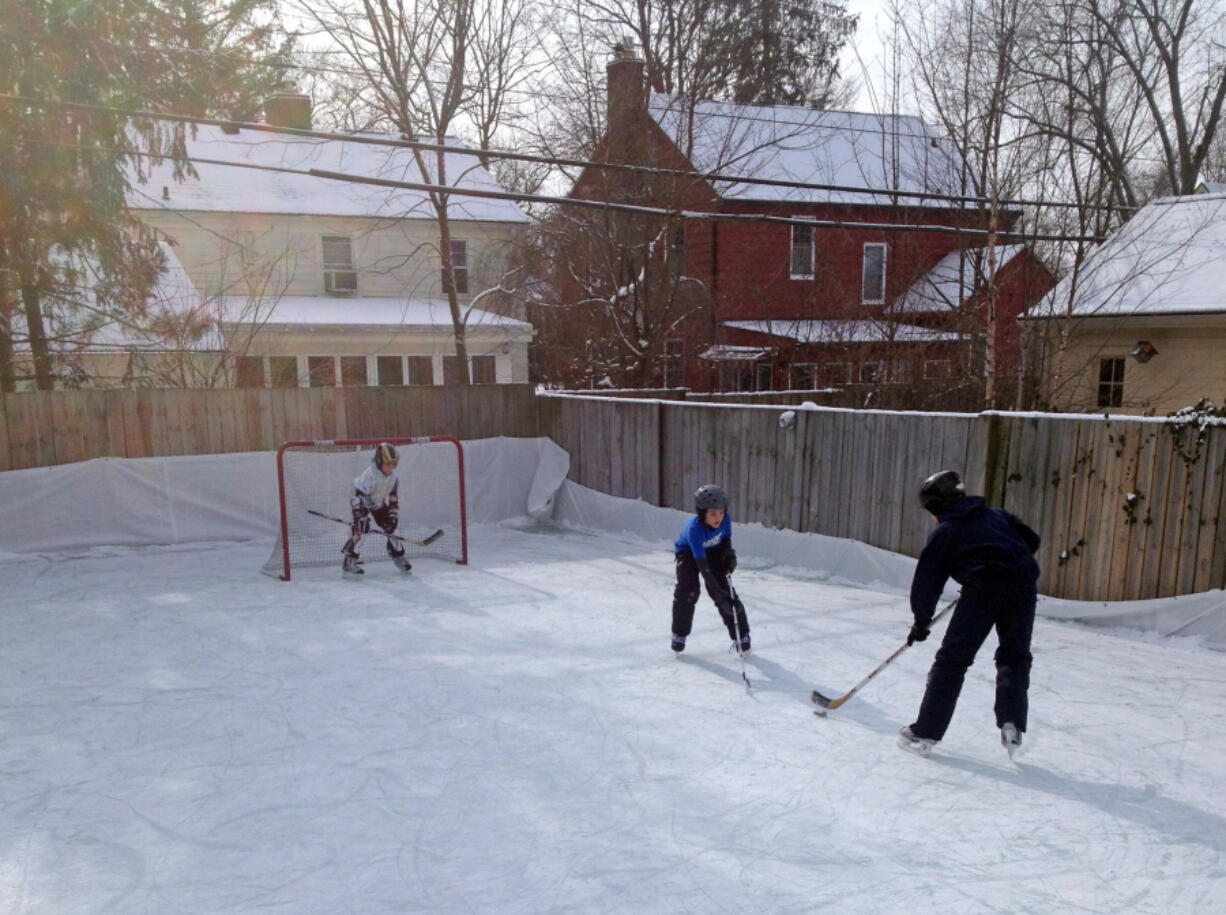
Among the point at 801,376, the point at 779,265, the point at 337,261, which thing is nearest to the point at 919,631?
the point at 801,376

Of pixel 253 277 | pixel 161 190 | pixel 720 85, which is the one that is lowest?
pixel 253 277

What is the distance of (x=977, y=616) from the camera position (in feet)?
12.9

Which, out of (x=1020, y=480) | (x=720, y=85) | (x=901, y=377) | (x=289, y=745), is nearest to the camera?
(x=289, y=745)

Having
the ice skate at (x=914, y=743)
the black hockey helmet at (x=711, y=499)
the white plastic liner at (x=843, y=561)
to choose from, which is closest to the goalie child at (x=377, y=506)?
the white plastic liner at (x=843, y=561)

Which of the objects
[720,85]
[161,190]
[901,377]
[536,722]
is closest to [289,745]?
[536,722]

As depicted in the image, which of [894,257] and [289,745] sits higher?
[894,257]

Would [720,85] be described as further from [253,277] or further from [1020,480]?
[1020,480]

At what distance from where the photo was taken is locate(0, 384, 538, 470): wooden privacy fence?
892 cm

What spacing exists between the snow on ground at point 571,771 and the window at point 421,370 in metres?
11.3

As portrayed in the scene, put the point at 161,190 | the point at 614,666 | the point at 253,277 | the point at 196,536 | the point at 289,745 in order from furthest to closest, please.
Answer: the point at 161,190 → the point at 253,277 → the point at 196,536 → the point at 614,666 → the point at 289,745

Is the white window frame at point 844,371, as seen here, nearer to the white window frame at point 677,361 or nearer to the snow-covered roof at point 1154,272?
the snow-covered roof at point 1154,272

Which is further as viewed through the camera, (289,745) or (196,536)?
(196,536)

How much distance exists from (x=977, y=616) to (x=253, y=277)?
49.8 ft

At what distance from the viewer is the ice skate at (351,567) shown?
7.85 m
